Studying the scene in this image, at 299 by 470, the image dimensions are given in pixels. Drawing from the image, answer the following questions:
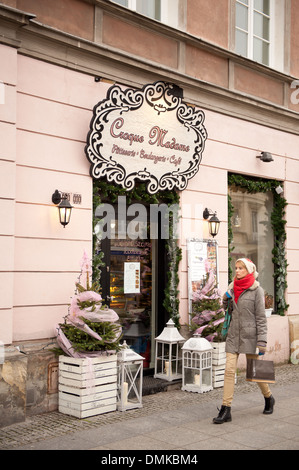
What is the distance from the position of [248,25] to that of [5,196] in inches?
235

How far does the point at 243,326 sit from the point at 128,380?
5.06 feet

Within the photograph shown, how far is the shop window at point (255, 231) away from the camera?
9.44 meters

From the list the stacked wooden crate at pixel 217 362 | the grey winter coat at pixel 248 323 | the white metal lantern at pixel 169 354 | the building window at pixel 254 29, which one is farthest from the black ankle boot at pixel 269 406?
A: the building window at pixel 254 29

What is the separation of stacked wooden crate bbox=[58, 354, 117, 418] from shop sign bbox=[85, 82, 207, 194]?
238 cm

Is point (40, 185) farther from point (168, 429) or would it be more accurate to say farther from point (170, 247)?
point (168, 429)

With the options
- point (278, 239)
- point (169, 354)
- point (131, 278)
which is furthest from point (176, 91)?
point (169, 354)

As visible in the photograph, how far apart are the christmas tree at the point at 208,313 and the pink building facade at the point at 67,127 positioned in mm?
293

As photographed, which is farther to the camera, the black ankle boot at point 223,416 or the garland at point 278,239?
the garland at point 278,239

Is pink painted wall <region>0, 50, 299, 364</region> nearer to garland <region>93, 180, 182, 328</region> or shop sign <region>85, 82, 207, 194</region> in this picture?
shop sign <region>85, 82, 207, 194</region>

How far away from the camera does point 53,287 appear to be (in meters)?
6.52

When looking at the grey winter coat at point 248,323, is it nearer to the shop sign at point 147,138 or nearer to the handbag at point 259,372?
the handbag at point 259,372

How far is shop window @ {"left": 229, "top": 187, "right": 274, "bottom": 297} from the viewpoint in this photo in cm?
944
